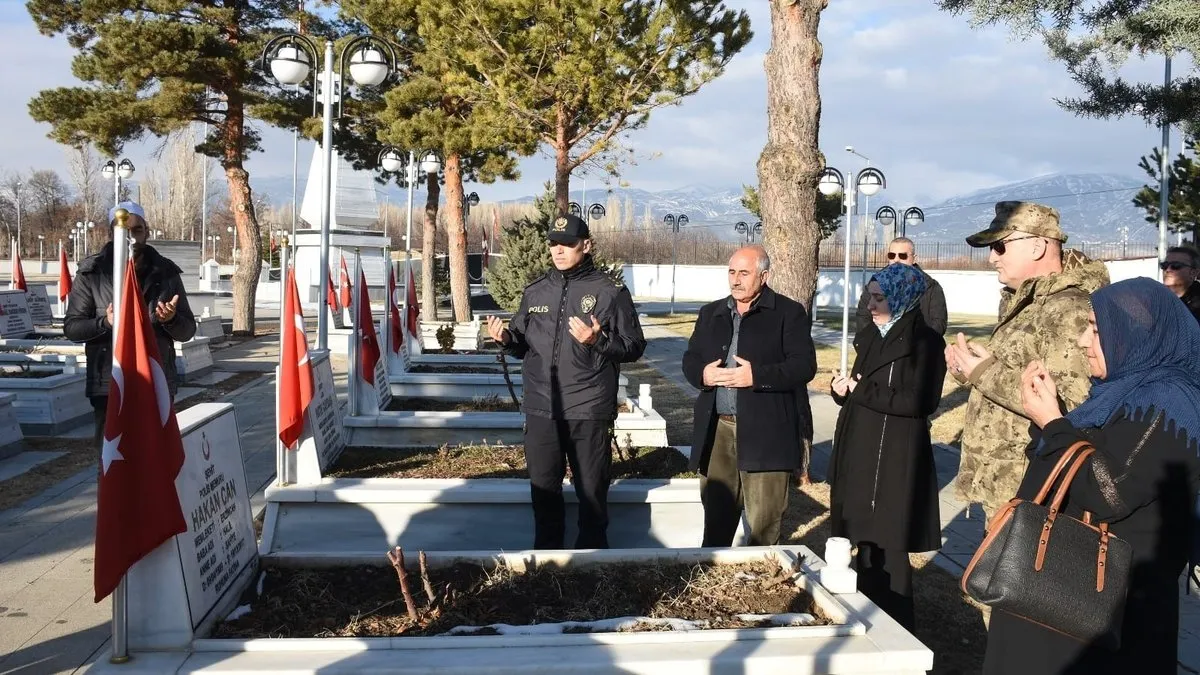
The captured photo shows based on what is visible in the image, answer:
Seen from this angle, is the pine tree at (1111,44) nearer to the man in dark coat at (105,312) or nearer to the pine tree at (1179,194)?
the pine tree at (1179,194)

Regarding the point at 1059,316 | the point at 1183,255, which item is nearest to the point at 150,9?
the point at 1183,255

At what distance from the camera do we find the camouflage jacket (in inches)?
145

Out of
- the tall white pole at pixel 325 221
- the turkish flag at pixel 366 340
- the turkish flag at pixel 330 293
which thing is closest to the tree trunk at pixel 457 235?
the turkish flag at pixel 330 293

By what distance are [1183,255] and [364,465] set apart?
5902 millimetres

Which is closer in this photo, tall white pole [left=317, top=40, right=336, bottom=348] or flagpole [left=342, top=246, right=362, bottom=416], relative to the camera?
flagpole [left=342, top=246, right=362, bottom=416]

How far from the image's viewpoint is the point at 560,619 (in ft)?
11.7

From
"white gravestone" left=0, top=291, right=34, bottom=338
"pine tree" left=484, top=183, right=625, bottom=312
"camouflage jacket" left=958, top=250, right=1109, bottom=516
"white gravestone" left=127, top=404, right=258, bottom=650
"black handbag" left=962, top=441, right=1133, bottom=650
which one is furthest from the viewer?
"pine tree" left=484, top=183, right=625, bottom=312

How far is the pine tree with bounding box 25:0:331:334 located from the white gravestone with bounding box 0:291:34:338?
493 centimetres

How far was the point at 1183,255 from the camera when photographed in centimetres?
718

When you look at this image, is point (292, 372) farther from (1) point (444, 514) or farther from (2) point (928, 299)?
(2) point (928, 299)

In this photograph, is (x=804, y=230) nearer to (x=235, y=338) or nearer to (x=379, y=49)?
(x=379, y=49)

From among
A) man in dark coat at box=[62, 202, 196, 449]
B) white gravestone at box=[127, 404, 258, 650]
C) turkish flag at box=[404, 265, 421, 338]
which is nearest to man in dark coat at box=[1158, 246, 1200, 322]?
white gravestone at box=[127, 404, 258, 650]

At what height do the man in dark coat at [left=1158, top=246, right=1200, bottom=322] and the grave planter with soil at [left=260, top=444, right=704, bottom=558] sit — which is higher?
the man in dark coat at [left=1158, top=246, right=1200, bottom=322]

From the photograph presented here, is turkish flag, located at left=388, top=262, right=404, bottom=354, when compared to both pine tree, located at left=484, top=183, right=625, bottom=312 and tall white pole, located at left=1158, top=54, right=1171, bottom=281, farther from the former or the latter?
tall white pole, located at left=1158, top=54, right=1171, bottom=281
